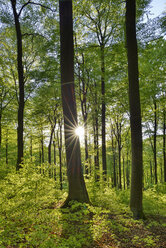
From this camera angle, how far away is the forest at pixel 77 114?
12.7 feet

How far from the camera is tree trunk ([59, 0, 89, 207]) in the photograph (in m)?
5.59

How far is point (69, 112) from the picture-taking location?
19.7 ft

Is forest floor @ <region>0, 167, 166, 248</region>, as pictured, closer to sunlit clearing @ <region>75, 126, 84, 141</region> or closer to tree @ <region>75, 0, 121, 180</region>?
sunlit clearing @ <region>75, 126, 84, 141</region>

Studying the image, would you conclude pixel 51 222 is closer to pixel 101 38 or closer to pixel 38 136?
pixel 101 38

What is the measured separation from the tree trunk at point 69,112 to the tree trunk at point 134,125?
201cm

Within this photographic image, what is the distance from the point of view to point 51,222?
3.61 metres

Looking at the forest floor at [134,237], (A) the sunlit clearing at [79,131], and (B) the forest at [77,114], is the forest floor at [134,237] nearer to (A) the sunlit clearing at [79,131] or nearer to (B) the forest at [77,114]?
(B) the forest at [77,114]

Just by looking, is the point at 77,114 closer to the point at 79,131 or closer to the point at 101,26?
the point at 79,131

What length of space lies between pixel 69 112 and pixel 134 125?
2565mm

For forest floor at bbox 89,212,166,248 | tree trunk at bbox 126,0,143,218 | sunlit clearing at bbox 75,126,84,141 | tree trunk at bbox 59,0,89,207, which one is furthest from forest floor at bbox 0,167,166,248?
sunlit clearing at bbox 75,126,84,141

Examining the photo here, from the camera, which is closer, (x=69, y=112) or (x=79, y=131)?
(x=69, y=112)

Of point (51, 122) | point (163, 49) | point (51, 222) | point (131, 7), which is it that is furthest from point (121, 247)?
point (51, 122)

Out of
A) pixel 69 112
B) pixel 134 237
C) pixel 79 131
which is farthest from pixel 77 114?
pixel 134 237

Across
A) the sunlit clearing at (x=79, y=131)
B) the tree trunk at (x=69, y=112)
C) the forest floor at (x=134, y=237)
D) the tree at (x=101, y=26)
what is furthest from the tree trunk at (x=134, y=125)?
the tree at (x=101, y=26)
